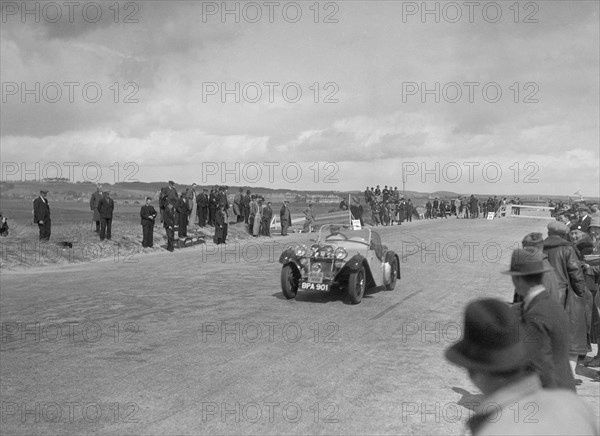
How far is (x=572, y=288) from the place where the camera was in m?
6.96

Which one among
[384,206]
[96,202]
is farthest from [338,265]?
[384,206]

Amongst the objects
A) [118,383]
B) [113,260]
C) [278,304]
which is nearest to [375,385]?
[118,383]

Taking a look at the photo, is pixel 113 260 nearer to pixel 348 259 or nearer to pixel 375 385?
pixel 348 259

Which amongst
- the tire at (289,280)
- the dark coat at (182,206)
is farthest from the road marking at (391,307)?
the dark coat at (182,206)

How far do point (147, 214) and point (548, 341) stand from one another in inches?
782

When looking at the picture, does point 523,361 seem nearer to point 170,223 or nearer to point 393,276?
point 393,276

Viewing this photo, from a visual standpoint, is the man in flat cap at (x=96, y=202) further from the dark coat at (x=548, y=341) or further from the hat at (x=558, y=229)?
the dark coat at (x=548, y=341)

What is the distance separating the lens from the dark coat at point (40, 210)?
64.1 ft

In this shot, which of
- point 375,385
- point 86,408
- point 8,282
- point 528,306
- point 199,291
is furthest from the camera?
point 8,282

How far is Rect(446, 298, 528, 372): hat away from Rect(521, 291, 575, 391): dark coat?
0.40 meters

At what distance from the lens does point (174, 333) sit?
369 inches

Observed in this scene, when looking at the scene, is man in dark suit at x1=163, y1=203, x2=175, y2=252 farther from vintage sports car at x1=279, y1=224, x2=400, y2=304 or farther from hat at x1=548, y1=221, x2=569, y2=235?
hat at x1=548, y1=221, x2=569, y2=235

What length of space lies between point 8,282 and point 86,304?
4.60 meters

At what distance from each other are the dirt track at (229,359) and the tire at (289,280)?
0.87 feet
